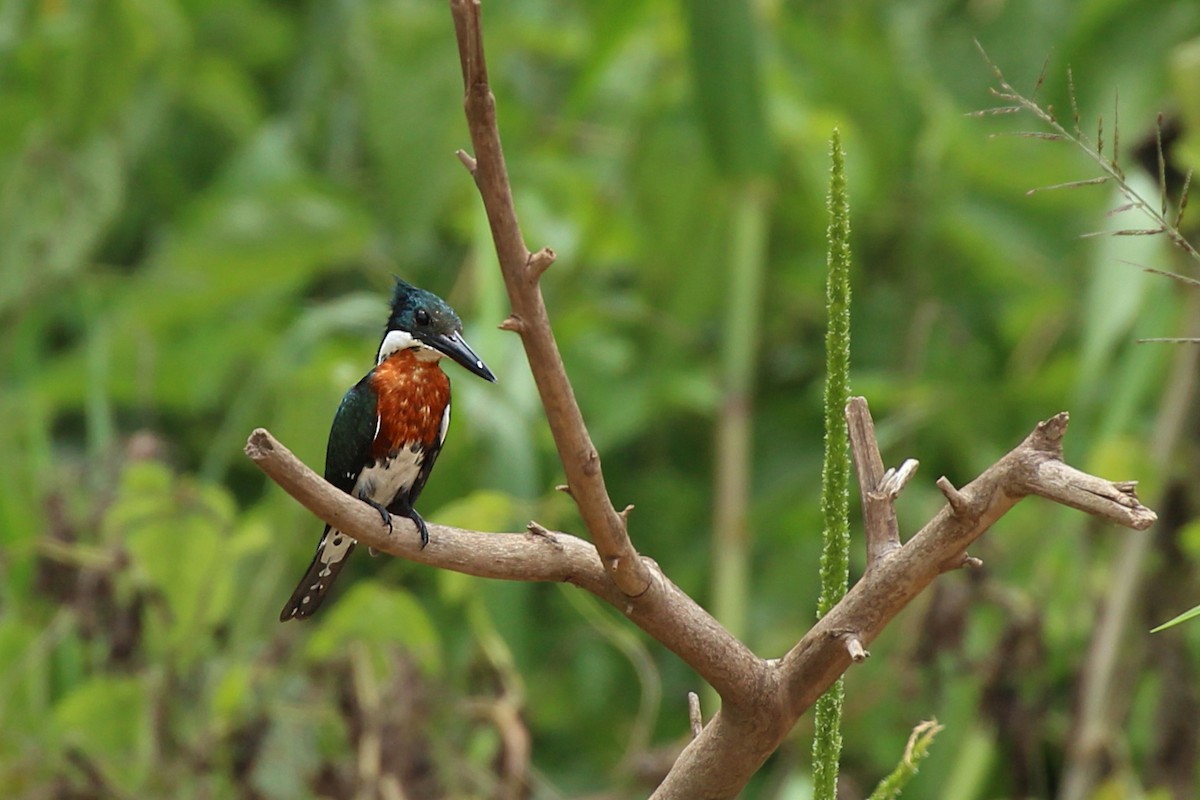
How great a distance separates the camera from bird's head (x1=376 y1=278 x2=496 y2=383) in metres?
0.94

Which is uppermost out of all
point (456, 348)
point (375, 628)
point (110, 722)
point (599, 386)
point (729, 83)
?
point (729, 83)

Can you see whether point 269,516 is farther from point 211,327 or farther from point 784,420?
point 784,420

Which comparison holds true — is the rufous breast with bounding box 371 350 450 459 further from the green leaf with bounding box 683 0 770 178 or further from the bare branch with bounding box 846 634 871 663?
the green leaf with bounding box 683 0 770 178

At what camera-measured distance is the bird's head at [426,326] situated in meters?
0.94

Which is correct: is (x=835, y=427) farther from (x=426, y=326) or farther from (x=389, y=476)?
(x=389, y=476)

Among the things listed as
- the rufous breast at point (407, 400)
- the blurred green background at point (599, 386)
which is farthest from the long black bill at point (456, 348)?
the blurred green background at point (599, 386)

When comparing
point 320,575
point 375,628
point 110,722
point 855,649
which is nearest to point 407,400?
point 320,575

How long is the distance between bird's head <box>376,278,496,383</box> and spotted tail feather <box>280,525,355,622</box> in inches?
5.2

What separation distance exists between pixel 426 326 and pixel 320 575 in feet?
0.57

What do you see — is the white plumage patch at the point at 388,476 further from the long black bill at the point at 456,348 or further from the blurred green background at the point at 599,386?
the blurred green background at the point at 599,386

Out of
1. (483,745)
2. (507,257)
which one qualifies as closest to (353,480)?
(507,257)

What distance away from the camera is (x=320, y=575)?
0.99 m

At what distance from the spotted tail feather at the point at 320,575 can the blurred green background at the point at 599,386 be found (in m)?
0.73

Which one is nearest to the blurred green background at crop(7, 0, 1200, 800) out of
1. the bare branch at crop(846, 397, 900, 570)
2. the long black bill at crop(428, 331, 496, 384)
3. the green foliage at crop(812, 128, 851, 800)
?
the long black bill at crop(428, 331, 496, 384)
